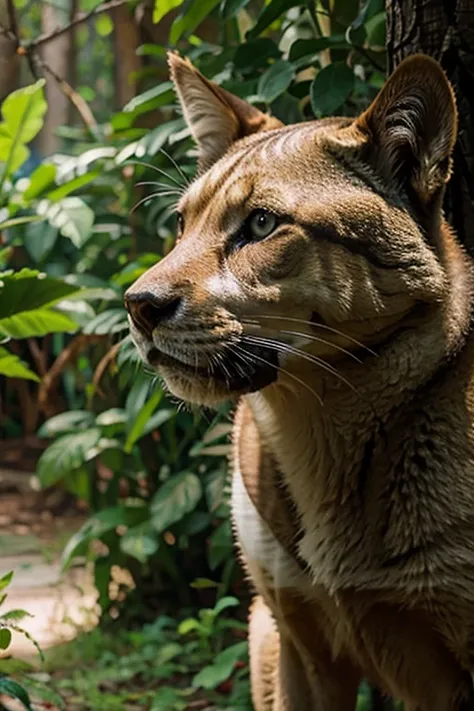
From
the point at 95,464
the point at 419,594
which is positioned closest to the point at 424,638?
the point at 419,594

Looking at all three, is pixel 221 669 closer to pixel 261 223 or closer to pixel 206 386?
pixel 206 386

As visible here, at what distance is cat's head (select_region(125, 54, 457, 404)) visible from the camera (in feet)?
6.66

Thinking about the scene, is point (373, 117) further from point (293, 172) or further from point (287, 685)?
point (287, 685)

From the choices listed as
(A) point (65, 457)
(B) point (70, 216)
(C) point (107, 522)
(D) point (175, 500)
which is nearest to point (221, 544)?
(D) point (175, 500)

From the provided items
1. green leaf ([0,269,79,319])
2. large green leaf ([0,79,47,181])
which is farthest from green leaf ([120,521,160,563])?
large green leaf ([0,79,47,181])

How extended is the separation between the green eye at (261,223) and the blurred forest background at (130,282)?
1.93ft

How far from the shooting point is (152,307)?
6.57 ft

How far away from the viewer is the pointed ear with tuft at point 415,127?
80.5 inches

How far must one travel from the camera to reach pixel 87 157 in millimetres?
3525

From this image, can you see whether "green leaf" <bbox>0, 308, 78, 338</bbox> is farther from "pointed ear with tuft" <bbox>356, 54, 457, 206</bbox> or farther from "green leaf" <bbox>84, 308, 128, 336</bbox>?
"pointed ear with tuft" <bbox>356, 54, 457, 206</bbox>

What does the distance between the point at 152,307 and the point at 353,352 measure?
410 millimetres

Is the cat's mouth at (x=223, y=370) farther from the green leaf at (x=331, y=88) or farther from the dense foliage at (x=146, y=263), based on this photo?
the green leaf at (x=331, y=88)

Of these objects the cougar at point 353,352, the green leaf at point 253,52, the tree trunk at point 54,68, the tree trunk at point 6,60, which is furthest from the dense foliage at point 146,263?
the tree trunk at point 54,68

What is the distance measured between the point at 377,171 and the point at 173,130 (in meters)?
1.27
